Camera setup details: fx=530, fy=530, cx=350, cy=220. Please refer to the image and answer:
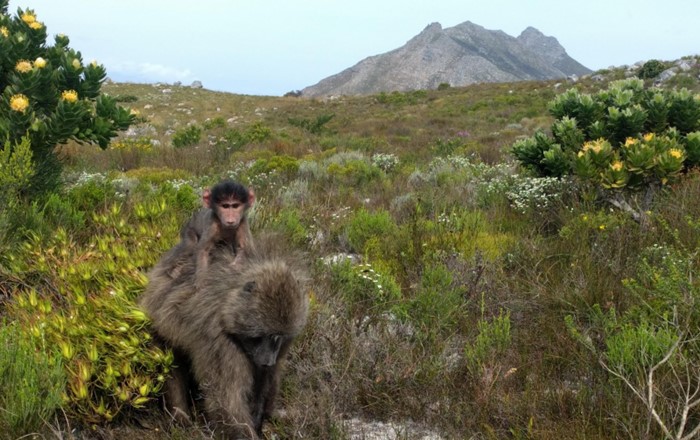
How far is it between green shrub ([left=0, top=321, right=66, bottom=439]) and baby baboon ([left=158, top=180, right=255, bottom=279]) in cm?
70

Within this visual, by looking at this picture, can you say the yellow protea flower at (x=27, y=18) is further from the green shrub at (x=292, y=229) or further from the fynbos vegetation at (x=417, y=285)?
the green shrub at (x=292, y=229)

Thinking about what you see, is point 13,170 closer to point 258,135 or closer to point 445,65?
point 258,135

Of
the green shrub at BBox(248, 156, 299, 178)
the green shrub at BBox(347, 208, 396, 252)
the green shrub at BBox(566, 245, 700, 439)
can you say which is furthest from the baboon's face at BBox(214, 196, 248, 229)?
the green shrub at BBox(248, 156, 299, 178)

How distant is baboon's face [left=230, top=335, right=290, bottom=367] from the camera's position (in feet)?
7.47

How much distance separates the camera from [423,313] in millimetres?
3674

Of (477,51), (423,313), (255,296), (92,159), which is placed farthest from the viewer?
(477,51)

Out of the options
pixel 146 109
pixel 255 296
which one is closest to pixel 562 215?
pixel 255 296

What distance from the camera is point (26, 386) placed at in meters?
2.26

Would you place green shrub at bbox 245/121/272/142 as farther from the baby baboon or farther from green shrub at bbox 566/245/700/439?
green shrub at bbox 566/245/700/439

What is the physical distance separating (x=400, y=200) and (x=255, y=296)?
4896mm

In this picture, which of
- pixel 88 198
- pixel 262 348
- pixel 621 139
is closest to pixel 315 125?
pixel 621 139

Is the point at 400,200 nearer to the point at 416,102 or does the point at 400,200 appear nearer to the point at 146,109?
the point at 416,102

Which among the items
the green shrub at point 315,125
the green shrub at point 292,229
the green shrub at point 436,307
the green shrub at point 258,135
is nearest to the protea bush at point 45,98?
the green shrub at point 292,229

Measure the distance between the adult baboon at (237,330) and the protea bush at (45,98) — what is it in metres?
3.24
